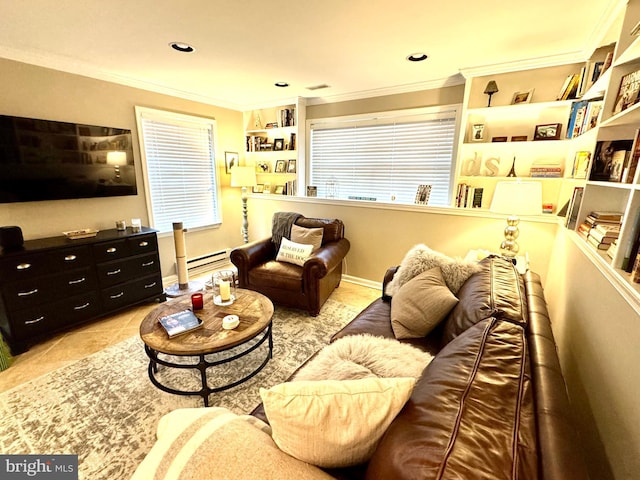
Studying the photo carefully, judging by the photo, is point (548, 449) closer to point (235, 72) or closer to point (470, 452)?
point (470, 452)

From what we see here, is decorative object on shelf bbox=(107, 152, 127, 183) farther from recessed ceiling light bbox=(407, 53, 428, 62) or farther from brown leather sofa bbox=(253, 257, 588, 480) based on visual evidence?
brown leather sofa bbox=(253, 257, 588, 480)

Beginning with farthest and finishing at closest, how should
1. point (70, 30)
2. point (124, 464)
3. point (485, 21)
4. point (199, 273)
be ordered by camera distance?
point (199, 273) < point (70, 30) < point (485, 21) < point (124, 464)

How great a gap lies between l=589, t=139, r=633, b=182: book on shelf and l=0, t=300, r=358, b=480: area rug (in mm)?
2261

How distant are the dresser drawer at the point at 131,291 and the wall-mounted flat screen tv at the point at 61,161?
0.97 metres

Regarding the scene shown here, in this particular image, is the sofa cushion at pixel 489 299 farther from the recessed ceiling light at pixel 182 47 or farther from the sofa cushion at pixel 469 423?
the recessed ceiling light at pixel 182 47

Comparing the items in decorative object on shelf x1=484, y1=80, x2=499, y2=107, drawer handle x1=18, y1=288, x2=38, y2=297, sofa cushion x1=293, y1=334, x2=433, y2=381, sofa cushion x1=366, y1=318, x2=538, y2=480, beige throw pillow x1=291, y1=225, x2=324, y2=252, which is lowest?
drawer handle x1=18, y1=288, x2=38, y2=297

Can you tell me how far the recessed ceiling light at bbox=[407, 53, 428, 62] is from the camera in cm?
237

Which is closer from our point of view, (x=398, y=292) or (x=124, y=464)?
(x=124, y=464)

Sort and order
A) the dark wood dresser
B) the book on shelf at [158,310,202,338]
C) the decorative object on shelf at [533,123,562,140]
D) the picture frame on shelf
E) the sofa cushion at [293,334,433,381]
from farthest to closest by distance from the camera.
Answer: the picture frame on shelf, the decorative object on shelf at [533,123,562,140], the dark wood dresser, the book on shelf at [158,310,202,338], the sofa cushion at [293,334,433,381]

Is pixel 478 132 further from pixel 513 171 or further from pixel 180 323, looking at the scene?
pixel 180 323

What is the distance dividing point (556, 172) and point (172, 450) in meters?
3.31

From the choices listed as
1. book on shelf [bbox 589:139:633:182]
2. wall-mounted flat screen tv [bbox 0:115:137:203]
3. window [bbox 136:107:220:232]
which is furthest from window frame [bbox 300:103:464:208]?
wall-mounted flat screen tv [bbox 0:115:137:203]

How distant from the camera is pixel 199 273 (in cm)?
405

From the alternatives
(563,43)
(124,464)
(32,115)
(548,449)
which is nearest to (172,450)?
(548,449)
